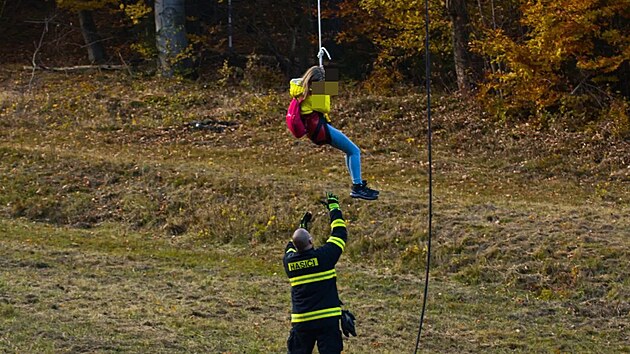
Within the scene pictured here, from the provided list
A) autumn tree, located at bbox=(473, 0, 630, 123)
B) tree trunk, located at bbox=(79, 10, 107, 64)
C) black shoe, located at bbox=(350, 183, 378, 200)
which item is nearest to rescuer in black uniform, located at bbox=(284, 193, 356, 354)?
black shoe, located at bbox=(350, 183, 378, 200)

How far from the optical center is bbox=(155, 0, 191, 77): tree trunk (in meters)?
35.0

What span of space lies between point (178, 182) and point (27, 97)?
1040 cm

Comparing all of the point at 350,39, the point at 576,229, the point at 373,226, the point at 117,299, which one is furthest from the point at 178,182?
the point at 350,39

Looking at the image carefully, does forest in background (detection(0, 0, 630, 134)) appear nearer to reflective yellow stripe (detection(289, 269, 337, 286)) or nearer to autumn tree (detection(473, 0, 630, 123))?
autumn tree (detection(473, 0, 630, 123))

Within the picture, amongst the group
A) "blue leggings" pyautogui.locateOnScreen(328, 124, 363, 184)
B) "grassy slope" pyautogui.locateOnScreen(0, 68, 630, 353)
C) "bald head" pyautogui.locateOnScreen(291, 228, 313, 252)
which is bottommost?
"grassy slope" pyautogui.locateOnScreen(0, 68, 630, 353)

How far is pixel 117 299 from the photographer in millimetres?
17000

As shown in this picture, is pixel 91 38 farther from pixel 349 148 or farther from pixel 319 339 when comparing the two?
pixel 319 339

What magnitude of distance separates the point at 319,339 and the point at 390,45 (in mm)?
22147

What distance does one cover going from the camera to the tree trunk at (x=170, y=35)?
115ft

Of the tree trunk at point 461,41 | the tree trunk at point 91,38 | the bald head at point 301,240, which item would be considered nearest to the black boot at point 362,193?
the bald head at point 301,240

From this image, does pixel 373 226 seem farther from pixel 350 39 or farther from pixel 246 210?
pixel 350 39

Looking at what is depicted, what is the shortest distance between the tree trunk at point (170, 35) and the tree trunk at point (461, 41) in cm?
935

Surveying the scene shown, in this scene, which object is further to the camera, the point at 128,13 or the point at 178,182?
the point at 128,13

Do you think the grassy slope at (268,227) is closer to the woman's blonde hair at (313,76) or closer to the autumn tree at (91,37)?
the woman's blonde hair at (313,76)
